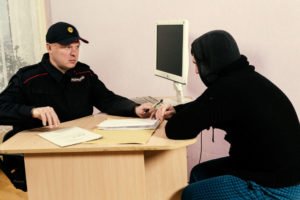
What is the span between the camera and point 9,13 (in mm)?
3025

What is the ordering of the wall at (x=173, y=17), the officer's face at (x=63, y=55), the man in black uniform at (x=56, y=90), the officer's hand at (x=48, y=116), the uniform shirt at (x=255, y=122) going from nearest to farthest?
the uniform shirt at (x=255, y=122) < the officer's hand at (x=48, y=116) < the man in black uniform at (x=56, y=90) < the officer's face at (x=63, y=55) < the wall at (x=173, y=17)

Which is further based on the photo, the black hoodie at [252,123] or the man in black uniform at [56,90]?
the man in black uniform at [56,90]

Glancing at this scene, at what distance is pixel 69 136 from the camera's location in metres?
1.72

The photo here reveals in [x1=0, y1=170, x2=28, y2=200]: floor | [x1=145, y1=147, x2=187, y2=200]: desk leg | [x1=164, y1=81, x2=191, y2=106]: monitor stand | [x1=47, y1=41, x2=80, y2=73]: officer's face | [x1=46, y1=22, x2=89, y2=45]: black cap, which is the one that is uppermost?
[x1=46, y1=22, x2=89, y2=45]: black cap

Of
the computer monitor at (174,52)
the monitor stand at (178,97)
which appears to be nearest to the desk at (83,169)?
the computer monitor at (174,52)

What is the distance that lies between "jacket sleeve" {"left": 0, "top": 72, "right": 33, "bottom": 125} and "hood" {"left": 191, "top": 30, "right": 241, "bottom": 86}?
846 millimetres

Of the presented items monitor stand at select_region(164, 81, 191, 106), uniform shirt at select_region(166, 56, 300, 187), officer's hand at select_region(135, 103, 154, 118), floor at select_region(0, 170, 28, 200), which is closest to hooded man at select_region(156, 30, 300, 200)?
uniform shirt at select_region(166, 56, 300, 187)

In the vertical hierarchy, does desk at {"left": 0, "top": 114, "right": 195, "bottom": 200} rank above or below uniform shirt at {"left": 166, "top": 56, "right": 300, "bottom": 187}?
below

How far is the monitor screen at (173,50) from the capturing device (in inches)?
83.7

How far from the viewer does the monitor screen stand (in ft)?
6.98

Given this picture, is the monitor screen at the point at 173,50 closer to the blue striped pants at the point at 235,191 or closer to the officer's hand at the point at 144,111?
the officer's hand at the point at 144,111

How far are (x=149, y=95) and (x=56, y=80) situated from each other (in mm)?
900

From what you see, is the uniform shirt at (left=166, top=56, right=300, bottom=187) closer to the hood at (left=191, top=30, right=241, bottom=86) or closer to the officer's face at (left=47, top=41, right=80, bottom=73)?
the hood at (left=191, top=30, right=241, bottom=86)

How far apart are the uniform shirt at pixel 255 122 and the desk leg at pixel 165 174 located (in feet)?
0.89
